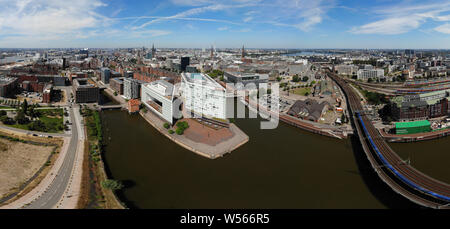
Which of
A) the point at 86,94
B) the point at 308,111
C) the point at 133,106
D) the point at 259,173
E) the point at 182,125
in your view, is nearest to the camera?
the point at 259,173

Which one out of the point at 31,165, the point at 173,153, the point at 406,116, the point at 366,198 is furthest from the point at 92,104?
the point at 406,116

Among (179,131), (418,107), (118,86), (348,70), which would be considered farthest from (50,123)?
(348,70)

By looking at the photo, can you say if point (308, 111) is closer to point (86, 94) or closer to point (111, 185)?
point (111, 185)

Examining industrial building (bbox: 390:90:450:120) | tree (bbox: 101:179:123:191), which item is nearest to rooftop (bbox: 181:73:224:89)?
tree (bbox: 101:179:123:191)

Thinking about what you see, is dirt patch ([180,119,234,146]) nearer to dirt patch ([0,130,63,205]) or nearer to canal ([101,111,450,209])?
canal ([101,111,450,209])

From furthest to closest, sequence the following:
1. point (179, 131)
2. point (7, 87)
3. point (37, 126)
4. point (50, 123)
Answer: point (7, 87) → point (50, 123) → point (37, 126) → point (179, 131)

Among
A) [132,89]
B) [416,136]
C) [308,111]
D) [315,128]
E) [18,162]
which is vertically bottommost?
[18,162]
